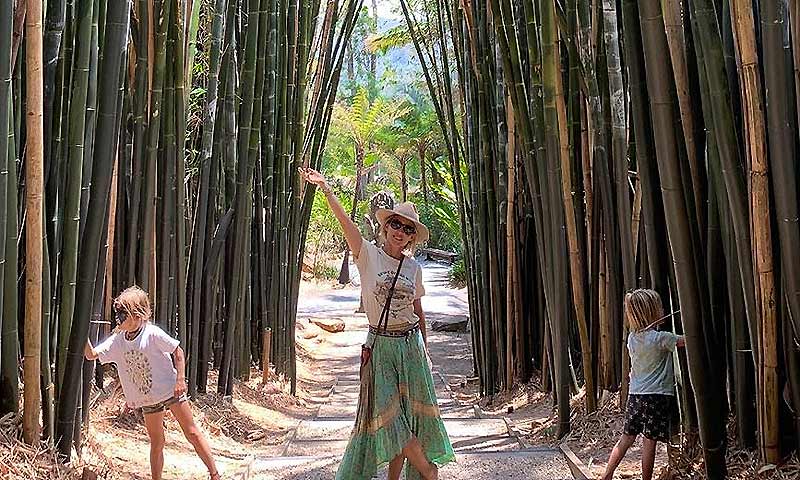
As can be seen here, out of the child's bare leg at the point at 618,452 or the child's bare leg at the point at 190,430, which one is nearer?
the child's bare leg at the point at 618,452

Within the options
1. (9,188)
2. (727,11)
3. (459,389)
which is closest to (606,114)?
(727,11)

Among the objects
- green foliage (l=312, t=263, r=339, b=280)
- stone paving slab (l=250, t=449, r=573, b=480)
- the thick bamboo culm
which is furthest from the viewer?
green foliage (l=312, t=263, r=339, b=280)

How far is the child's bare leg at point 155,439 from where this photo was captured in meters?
2.34

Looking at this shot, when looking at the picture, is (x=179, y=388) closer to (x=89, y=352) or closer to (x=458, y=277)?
(x=89, y=352)

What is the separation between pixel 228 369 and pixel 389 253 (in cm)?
169

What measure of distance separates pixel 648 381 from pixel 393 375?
2.25 feet

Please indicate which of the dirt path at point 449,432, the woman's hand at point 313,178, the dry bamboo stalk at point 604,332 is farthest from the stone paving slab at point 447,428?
the woman's hand at point 313,178

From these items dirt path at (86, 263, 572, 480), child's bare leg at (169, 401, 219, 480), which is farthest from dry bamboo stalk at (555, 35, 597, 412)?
child's bare leg at (169, 401, 219, 480)

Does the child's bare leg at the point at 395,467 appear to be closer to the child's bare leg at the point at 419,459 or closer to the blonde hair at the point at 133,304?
the child's bare leg at the point at 419,459

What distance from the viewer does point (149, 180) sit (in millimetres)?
2898

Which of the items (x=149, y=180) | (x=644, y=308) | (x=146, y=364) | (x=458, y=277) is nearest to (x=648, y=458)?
(x=644, y=308)

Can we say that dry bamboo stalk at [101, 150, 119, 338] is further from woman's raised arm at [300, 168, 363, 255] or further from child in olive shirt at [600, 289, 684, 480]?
child in olive shirt at [600, 289, 684, 480]

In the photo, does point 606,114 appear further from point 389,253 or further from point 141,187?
point 141,187

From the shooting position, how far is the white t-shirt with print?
2193mm
